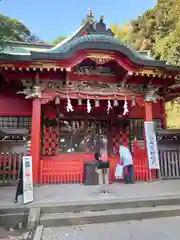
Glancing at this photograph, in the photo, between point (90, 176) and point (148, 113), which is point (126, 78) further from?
point (90, 176)

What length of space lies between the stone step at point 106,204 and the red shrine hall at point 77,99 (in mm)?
2595

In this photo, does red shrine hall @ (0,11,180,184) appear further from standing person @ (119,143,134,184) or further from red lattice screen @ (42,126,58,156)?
standing person @ (119,143,134,184)

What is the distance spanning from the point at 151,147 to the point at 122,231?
4319mm

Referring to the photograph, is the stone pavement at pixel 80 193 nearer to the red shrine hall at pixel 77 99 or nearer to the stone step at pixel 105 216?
the stone step at pixel 105 216

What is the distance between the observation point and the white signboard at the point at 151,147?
7.65 m

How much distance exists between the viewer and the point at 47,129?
946 cm

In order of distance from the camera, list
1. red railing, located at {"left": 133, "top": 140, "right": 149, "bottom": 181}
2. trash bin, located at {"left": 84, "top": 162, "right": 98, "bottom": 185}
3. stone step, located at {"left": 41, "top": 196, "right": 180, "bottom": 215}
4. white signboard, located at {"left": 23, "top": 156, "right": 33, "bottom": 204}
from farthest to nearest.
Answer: red railing, located at {"left": 133, "top": 140, "right": 149, "bottom": 181}
trash bin, located at {"left": 84, "top": 162, "right": 98, "bottom": 185}
white signboard, located at {"left": 23, "top": 156, "right": 33, "bottom": 204}
stone step, located at {"left": 41, "top": 196, "right": 180, "bottom": 215}

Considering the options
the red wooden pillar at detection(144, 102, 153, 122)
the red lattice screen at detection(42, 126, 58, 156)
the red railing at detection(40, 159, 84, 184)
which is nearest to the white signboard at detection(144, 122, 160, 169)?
the red wooden pillar at detection(144, 102, 153, 122)

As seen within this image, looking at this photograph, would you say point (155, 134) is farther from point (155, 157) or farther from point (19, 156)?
point (19, 156)

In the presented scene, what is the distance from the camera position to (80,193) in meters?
6.01

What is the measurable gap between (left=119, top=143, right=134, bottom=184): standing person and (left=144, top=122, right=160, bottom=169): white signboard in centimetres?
77

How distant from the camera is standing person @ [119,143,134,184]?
723 cm

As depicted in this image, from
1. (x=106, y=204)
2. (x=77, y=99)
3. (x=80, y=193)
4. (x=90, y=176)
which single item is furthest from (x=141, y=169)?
(x=77, y=99)

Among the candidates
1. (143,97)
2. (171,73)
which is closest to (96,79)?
(143,97)
